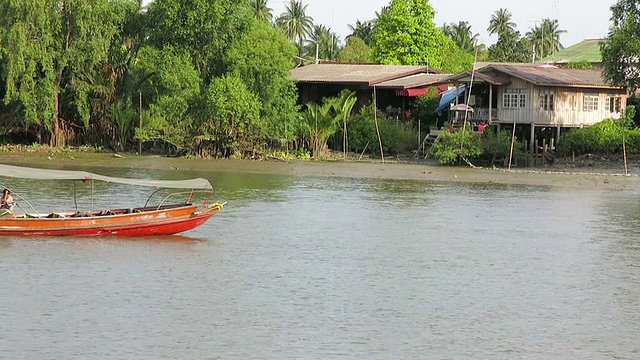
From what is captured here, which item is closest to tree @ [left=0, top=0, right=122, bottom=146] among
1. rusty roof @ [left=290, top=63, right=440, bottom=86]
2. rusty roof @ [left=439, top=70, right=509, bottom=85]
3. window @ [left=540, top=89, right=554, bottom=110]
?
rusty roof @ [left=290, top=63, right=440, bottom=86]

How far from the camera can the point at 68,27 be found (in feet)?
155

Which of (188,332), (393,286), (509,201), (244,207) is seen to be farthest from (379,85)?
(188,332)

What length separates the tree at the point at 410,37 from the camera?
6762 cm

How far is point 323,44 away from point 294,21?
4166 millimetres

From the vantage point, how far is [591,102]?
47469 mm

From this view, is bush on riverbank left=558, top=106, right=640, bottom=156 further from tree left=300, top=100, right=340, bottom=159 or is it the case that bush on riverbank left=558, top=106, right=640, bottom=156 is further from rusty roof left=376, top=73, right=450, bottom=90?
tree left=300, top=100, right=340, bottom=159

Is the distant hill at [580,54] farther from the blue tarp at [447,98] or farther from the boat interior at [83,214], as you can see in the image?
the boat interior at [83,214]

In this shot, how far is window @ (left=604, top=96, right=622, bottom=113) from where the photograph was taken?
4812cm

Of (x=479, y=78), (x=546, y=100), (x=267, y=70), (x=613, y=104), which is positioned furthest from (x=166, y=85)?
(x=613, y=104)

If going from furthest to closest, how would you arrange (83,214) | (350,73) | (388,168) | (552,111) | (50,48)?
1. (350,73)
2. (50,48)
3. (552,111)
4. (388,168)
5. (83,214)

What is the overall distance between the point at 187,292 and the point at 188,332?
3041mm

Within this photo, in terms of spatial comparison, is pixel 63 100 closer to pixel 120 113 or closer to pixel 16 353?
pixel 120 113

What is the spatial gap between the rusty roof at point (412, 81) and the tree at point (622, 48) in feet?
34.0

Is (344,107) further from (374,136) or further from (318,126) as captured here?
(374,136)
